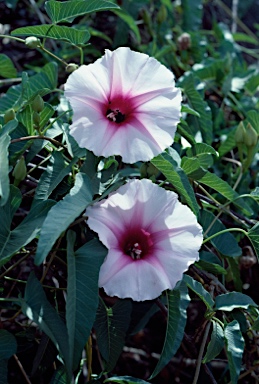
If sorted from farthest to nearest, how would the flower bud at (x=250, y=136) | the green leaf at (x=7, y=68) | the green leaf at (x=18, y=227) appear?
the green leaf at (x=7, y=68) < the flower bud at (x=250, y=136) < the green leaf at (x=18, y=227)

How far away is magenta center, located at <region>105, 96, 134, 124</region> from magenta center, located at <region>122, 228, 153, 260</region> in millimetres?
181

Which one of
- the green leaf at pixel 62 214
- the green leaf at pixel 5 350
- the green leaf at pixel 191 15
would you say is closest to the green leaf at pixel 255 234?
the green leaf at pixel 62 214

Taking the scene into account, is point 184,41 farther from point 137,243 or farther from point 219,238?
point 137,243

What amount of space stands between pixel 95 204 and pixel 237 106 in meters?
0.91

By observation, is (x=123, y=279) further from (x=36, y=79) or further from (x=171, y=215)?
(x=36, y=79)

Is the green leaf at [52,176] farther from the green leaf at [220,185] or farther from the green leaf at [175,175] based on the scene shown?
the green leaf at [220,185]

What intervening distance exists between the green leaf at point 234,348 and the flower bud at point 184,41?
106 centimetres

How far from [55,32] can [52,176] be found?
284mm

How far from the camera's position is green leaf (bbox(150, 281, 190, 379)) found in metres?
0.90

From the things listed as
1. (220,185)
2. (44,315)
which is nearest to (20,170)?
(44,315)

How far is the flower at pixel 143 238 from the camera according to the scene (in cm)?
86

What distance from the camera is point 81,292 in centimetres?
84

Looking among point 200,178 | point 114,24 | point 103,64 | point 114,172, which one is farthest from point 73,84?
point 114,24

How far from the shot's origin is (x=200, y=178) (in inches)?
41.9
